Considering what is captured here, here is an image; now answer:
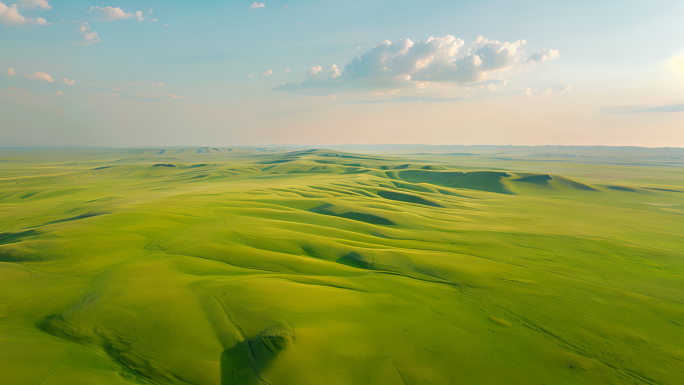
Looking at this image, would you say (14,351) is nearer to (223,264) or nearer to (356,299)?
(223,264)

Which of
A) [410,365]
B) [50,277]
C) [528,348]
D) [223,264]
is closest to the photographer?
[410,365]

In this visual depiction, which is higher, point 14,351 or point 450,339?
point 14,351

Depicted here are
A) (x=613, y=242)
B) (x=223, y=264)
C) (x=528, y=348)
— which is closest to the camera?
(x=528, y=348)

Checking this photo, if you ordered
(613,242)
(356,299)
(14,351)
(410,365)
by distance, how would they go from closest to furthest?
(14,351) → (410,365) → (356,299) → (613,242)

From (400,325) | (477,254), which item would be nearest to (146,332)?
(400,325)

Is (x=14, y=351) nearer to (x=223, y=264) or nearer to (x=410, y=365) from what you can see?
(x=223, y=264)

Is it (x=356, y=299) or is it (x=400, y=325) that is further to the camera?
(x=356, y=299)

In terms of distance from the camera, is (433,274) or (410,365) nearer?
(410,365)

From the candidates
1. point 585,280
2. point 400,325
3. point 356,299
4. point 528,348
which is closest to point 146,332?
point 356,299

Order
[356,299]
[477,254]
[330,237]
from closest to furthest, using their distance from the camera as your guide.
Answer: [356,299] < [477,254] < [330,237]
